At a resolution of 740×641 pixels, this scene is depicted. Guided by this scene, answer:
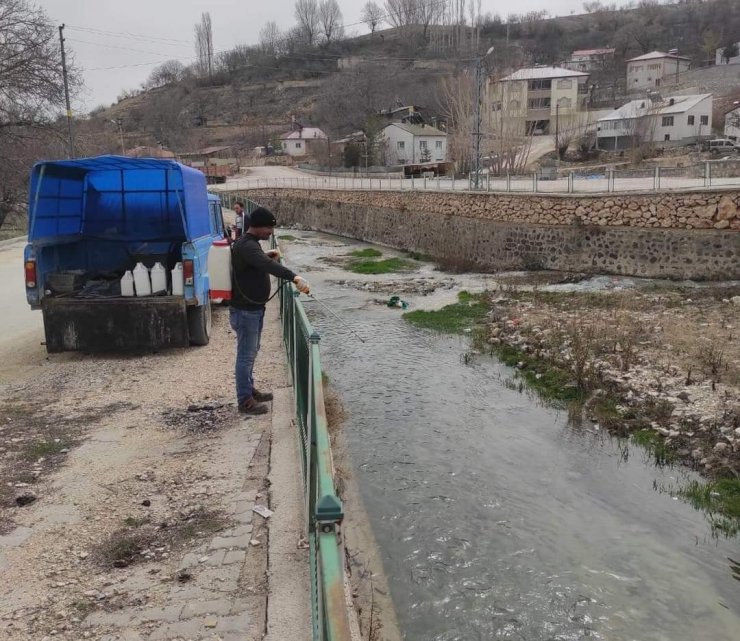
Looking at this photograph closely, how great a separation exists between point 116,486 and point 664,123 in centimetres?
6978

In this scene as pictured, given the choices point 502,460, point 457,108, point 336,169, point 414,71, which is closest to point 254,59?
point 414,71

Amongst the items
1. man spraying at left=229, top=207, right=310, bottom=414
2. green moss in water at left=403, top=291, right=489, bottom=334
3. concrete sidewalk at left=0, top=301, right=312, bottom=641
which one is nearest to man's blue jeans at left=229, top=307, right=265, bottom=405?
man spraying at left=229, top=207, right=310, bottom=414

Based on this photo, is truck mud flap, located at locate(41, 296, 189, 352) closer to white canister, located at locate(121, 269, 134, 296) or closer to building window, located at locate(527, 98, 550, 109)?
white canister, located at locate(121, 269, 134, 296)

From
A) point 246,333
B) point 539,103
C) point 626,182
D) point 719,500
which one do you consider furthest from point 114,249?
point 539,103

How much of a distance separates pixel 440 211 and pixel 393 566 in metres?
22.9

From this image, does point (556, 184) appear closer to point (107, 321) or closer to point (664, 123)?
point (107, 321)

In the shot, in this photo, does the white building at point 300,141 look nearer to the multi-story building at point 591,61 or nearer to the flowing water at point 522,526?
the multi-story building at point 591,61

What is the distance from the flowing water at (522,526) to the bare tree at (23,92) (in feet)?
69.3

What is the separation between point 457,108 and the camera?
4925cm

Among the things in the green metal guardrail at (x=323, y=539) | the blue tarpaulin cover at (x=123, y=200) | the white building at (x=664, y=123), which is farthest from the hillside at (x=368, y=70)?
the green metal guardrail at (x=323, y=539)

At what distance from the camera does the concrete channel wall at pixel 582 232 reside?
1803 centimetres

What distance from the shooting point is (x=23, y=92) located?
948 inches

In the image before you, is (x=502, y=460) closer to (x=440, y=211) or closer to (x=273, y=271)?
(x=273, y=271)

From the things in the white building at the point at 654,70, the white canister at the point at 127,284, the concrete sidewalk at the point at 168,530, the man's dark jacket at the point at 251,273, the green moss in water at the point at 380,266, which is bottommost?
the concrete sidewalk at the point at 168,530
